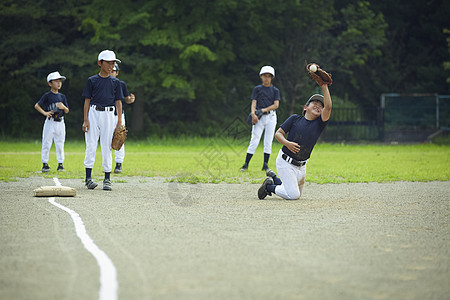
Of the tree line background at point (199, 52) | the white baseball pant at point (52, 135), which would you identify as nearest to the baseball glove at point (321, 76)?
the white baseball pant at point (52, 135)

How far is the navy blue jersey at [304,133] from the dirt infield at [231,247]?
2.60 ft

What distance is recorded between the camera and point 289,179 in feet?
33.2

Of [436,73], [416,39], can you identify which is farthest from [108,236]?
[416,39]

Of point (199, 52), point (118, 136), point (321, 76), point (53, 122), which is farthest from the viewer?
point (199, 52)

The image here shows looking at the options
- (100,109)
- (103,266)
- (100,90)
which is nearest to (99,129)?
(100,109)

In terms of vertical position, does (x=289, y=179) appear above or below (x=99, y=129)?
below

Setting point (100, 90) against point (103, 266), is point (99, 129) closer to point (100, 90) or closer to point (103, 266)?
point (100, 90)

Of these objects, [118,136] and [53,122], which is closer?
[118,136]

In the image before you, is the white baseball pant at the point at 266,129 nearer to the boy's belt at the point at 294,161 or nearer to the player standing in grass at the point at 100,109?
the player standing in grass at the point at 100,109

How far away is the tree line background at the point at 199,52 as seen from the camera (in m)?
34.5

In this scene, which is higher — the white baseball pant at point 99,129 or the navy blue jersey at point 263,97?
the navy blue jersey at point 263,97

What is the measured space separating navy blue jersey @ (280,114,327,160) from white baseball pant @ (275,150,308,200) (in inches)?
7.1

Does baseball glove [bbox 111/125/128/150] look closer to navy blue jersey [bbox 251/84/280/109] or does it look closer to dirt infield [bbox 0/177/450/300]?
dirt infield [bbox 0/177/450/300]

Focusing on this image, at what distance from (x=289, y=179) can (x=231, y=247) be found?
4019 millimetres
